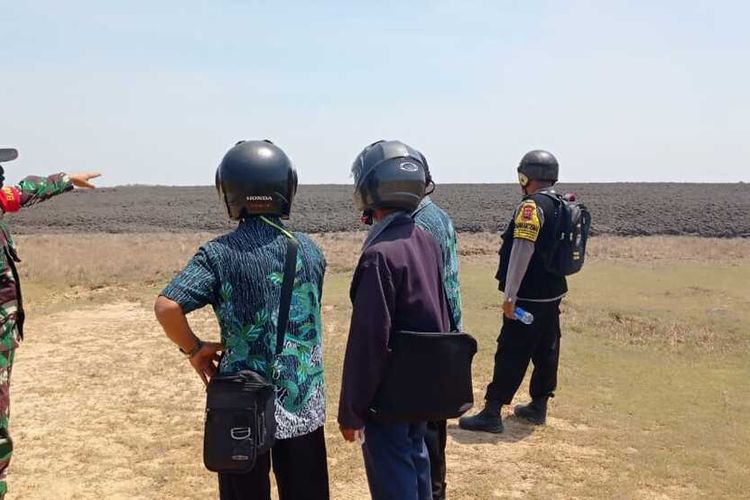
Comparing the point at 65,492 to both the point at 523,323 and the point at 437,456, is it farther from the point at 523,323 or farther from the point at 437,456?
the point at 523,323

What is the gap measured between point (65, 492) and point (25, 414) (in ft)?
6.57

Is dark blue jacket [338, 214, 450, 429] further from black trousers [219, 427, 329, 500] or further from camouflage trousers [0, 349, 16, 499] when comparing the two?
camouflage trousers [0, 349, 16, 499]

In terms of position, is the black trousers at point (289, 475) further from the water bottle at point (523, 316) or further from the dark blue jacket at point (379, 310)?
the water bottle at point (523, 316)

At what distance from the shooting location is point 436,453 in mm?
4047

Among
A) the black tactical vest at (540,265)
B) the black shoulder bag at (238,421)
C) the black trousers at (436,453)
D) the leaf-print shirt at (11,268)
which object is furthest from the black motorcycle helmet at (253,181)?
the black tactical vest at (540,265)

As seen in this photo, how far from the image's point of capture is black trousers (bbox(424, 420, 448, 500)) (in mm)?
3971

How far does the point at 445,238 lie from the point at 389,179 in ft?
2.80

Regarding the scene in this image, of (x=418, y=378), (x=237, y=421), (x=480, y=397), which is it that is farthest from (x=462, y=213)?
(x=237, y=421)

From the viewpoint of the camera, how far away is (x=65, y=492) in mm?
4910

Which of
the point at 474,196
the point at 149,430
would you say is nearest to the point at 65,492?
the point at 149,430

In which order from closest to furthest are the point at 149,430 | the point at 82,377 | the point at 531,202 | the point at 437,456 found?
the point at 437,456 → the point at 531,202 → the point at 149,430 → the point at 82,377

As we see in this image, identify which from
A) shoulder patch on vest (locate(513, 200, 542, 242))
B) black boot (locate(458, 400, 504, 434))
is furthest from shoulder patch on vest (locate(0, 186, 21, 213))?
black boot (locate(458, 400, 504, 434))

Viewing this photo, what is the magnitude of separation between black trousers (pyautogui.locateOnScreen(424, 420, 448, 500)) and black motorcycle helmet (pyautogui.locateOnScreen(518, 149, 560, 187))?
2618 millimetres

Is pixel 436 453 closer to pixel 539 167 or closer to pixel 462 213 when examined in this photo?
pixel 539 167
